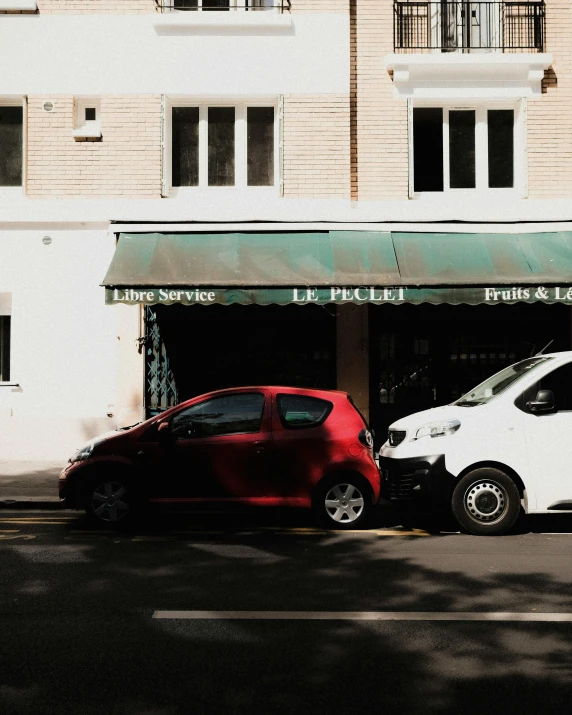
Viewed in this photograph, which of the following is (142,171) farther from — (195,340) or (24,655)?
(24,655)

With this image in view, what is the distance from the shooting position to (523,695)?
4.20 meters

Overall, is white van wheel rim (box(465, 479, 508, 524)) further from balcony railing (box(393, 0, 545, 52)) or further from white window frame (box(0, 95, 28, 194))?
white window frame (box(0, 95, 28, 194))

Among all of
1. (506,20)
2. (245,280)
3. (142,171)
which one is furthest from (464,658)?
(506,20)

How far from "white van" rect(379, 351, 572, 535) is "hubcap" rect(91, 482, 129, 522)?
293cm

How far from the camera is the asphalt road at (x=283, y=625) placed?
13.8 feet

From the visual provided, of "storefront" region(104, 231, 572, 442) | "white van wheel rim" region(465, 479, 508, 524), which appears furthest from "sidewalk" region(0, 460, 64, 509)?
"white van wheel rim" region(465, 479, 508, 524)

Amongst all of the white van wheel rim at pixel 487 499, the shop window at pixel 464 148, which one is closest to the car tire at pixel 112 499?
the white van wheel rim at pixel 487 499

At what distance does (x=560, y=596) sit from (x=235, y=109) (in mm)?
11098

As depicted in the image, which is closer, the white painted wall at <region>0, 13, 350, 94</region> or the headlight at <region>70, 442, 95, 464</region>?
the headlight at <region>70, 442, 95, 464</region>

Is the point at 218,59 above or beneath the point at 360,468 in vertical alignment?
above

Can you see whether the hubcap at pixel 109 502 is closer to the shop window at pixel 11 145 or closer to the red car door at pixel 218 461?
the red car door at pixel 218 461

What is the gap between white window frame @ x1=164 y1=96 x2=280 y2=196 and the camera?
1481cm

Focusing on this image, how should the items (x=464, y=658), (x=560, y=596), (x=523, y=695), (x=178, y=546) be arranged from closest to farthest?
(x=523, y=695)
(x=464, y=658)
(x=560, y=596)
(x=178, y=546)

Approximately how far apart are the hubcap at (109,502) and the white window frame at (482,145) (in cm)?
804
